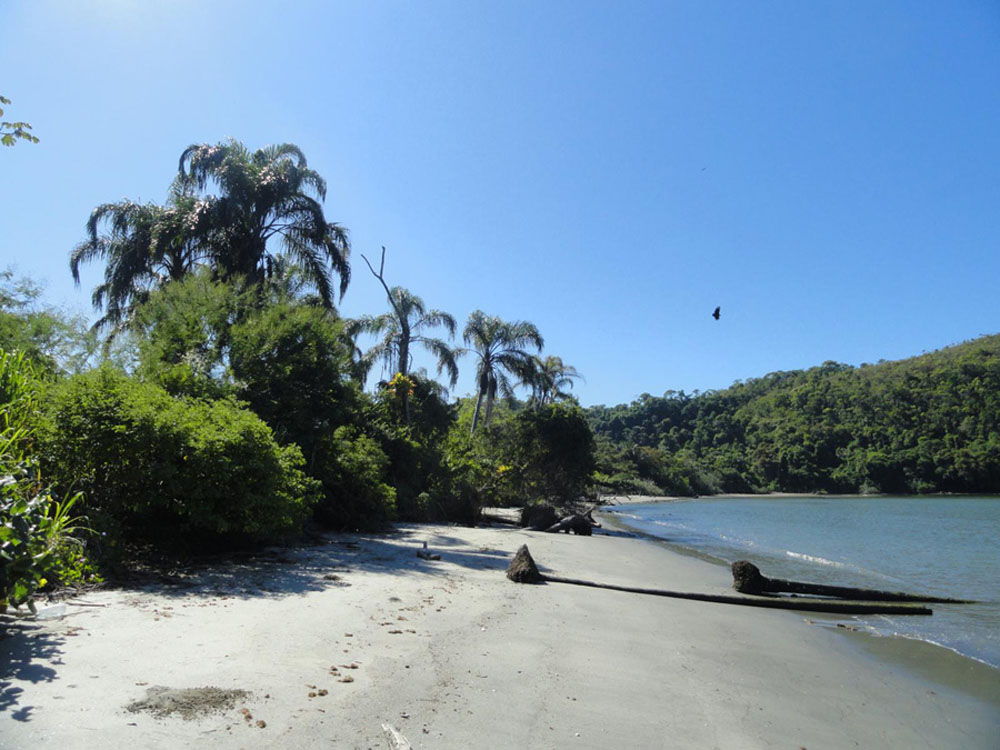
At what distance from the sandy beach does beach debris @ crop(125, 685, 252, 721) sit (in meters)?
0.02

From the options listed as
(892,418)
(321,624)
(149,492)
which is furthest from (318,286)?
(892,418)

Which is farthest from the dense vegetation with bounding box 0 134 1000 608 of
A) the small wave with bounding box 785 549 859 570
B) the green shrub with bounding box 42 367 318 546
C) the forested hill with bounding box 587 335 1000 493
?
the forested hill with bounding box 587 335 1000 493

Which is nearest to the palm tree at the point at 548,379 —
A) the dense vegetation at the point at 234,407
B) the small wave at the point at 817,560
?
the dense vegetation at the point at 234,407

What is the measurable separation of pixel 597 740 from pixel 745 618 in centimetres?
599

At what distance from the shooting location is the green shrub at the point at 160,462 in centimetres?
739

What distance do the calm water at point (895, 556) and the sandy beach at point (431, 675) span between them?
2171 mm

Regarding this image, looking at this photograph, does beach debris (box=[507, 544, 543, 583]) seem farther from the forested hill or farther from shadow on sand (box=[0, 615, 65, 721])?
the forested hill

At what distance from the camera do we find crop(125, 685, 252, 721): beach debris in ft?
11.8

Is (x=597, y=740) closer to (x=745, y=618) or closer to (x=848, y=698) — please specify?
(x=848, y=698)

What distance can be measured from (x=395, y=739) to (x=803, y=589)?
975 centimetres

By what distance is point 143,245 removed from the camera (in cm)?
2023

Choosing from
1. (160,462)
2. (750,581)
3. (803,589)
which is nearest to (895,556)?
(803,589)

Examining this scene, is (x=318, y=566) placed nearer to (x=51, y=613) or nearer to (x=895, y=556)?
(x=51, y=613)

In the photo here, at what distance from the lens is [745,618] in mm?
9055
